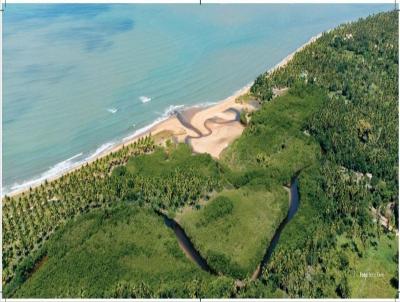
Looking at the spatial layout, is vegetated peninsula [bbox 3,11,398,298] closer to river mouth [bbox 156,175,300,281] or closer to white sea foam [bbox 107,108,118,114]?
river mouth [bbox 156,175,300,281]

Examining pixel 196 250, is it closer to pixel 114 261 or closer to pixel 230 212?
pixel 230 212

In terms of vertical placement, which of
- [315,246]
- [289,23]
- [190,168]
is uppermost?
[289,23]

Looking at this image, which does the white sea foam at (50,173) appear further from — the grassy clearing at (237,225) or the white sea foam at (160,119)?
the grassy clearing at (237,225)

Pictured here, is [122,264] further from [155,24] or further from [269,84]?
[155,24]

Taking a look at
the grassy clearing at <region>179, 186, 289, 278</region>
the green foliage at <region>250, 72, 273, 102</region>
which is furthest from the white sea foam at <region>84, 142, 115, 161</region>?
the green foliage at <region>250, 72, 273, 102</region>

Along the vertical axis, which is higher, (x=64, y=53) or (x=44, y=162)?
(x=64, y=53)

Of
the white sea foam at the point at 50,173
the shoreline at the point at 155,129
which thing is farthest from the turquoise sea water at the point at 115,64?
the shoreline at the point at 155,129

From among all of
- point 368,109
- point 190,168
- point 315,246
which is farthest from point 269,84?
point 315,246
